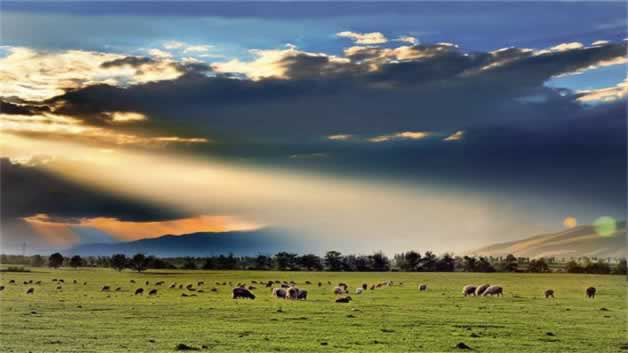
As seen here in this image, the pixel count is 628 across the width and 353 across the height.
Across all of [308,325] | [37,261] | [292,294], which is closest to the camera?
[308,325]

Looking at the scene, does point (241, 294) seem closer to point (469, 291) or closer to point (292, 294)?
point (292, 294)

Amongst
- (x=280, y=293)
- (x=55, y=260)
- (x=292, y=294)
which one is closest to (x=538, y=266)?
(x=280, y=293)

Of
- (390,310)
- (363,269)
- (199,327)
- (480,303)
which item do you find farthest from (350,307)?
(363,269)

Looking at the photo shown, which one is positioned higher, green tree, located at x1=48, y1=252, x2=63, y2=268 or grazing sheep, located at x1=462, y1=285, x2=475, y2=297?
green tree, located at x1=48, y1=252, x2=63, y2=268

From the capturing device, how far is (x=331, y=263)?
160m

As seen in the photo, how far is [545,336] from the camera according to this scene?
1227 inches

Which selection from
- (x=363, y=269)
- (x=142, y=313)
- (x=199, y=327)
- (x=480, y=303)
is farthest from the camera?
(x=363, y=269)

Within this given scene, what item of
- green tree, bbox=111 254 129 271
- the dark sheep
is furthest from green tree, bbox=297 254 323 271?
the dark sheep

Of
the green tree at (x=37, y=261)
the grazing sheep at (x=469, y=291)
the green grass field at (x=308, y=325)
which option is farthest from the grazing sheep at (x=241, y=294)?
the green tree at (x=37, y=261)

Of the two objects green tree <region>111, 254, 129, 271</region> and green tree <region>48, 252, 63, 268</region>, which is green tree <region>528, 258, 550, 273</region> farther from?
green tree <region>48, 252, 63, 268</region>

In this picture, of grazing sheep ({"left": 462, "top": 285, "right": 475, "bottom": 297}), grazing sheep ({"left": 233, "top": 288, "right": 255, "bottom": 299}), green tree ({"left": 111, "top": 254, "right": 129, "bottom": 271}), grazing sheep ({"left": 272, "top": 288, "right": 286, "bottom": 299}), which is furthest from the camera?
green tree ({"left": 111, "top": 254, "right": 129, "bottom": 271})

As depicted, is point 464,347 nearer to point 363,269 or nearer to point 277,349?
point 277,349

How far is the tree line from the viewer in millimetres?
147625

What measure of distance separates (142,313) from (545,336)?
2364 cm
